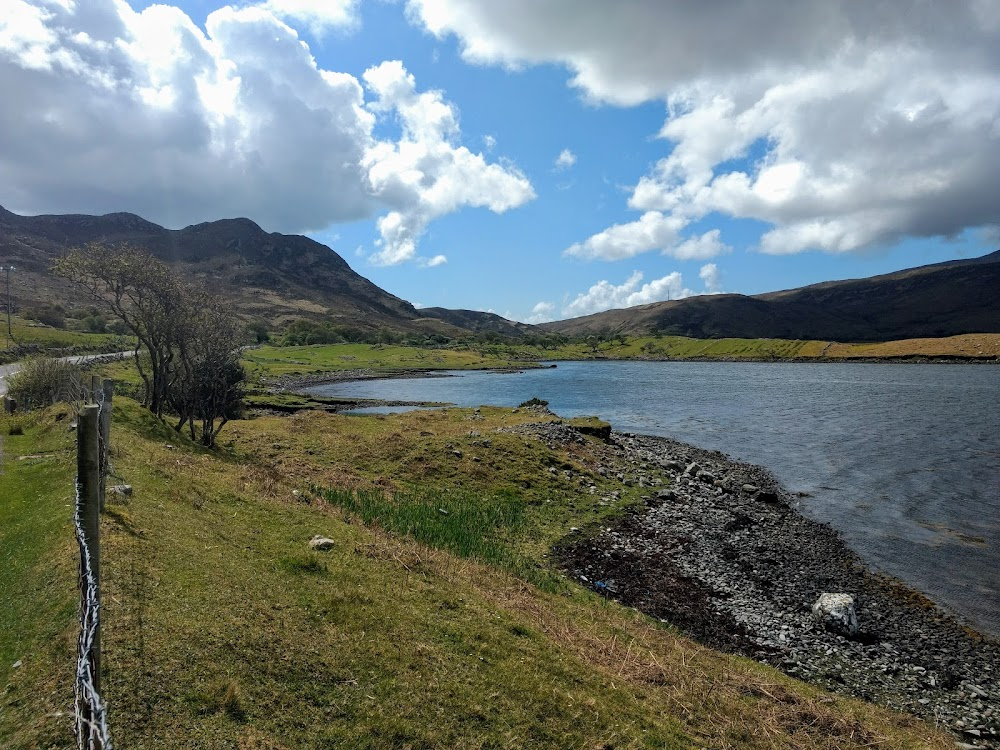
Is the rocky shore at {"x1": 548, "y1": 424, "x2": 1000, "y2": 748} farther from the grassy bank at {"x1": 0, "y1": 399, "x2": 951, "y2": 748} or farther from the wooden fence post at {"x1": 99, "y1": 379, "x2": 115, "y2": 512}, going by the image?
the wooden fence post at {"x1": 99, "y1": 379, "x2": 115, "y2": 512}

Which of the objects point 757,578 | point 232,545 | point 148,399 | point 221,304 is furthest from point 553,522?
point 148,399

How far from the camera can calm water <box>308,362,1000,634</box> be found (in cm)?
2697

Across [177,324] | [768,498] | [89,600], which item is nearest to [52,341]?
[177,324]

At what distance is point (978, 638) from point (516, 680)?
18793mm

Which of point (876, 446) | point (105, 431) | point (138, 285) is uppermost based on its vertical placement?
point (138, 285)

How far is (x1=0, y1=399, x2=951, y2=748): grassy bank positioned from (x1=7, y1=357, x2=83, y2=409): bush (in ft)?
68.6

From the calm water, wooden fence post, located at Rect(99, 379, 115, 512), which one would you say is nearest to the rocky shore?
the calm water

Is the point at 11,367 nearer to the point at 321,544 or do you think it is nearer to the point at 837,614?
the point at 321,544

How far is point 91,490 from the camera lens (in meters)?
6.83

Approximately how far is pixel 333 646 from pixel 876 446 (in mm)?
60750

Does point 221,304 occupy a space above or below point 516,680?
above

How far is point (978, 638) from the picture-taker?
19078mm

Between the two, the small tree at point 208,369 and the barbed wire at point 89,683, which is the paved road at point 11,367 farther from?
the barbed wire at point 89,683

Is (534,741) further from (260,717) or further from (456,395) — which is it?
(456,395)
